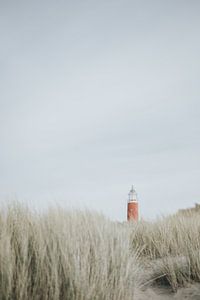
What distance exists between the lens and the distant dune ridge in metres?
2.35

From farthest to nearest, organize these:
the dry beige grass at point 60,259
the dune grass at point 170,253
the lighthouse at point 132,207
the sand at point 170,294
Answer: the lighthouse at point 132,207, the dune grass at point 170,253, the sand at point 170,294, the dry beige grass at point 60,259

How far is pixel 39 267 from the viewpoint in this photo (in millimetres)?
2453

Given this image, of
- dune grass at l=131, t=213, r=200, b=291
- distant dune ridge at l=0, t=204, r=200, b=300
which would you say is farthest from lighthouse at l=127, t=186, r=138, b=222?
distant dune ridge at l=0, t=204, r=200, b=300

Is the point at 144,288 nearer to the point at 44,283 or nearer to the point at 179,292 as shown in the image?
the point at 179,292

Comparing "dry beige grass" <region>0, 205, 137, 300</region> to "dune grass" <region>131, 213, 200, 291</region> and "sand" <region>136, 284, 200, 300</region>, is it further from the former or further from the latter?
"dune grass" <region>131, 213, 200, 291</region>

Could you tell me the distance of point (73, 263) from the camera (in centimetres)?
251

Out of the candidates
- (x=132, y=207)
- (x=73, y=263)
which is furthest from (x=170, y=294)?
(x=132, y=207)

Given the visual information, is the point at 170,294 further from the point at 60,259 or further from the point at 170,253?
the point at 170,253

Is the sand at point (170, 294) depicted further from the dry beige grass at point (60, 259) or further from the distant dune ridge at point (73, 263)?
the dry beige grass at point (60, 259)

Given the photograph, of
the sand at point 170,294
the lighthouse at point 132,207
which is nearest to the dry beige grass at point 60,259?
the sand at point 170,294

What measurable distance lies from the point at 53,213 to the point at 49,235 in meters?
0.49

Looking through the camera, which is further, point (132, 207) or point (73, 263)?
point (132, 207)

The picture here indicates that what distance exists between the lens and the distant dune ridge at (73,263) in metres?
2.35

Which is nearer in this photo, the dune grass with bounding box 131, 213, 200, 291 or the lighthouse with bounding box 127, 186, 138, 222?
the dune grass with bounding box 131, 213, 200, 291
